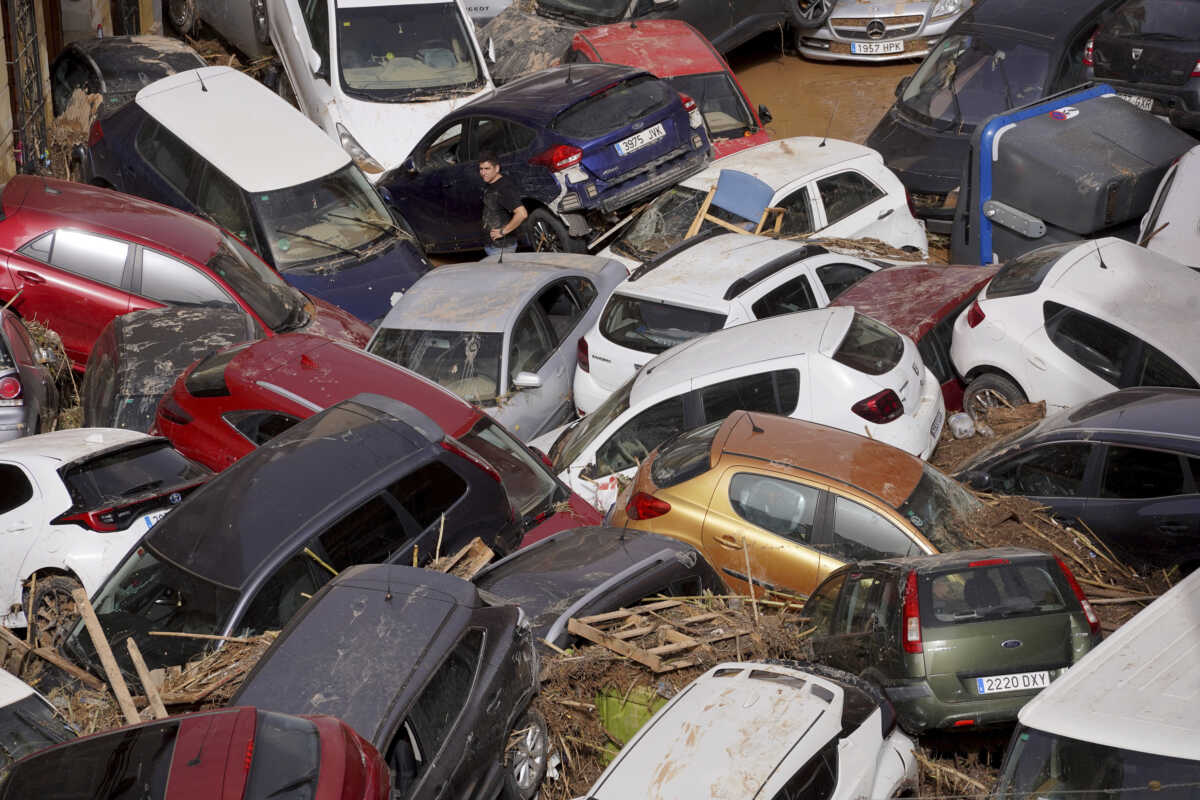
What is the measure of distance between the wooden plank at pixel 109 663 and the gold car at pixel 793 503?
11.4 ft

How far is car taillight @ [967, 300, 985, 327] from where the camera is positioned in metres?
10.3

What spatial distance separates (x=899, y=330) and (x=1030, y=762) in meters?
5.76

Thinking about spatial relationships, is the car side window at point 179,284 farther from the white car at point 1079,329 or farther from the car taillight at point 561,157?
the white car at point 1079,329

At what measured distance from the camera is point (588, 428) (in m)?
10.1

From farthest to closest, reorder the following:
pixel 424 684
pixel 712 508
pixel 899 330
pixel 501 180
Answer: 1. pixel 501 180
2. pixel 899 330
3. pixel 712 508
4. pixel 424 684

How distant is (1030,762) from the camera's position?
5.13 meters

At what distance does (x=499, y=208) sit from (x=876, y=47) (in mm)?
7528

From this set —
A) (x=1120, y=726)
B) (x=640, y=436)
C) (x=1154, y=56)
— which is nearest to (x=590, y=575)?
(x=640, y=436)

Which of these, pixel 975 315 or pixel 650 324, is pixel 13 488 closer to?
pixel 650 324

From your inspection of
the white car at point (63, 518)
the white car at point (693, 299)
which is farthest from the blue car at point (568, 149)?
the white car at point (63, 518)

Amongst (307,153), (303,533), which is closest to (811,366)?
(303,533)

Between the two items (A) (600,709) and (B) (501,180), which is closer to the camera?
(A) (600,709)

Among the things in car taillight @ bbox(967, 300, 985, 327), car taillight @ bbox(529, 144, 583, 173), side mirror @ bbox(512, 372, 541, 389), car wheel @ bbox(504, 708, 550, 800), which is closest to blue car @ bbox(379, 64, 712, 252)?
car taillight @ bbox(529, 144, 583, 173)

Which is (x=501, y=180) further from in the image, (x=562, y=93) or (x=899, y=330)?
(x=899, y=330)
